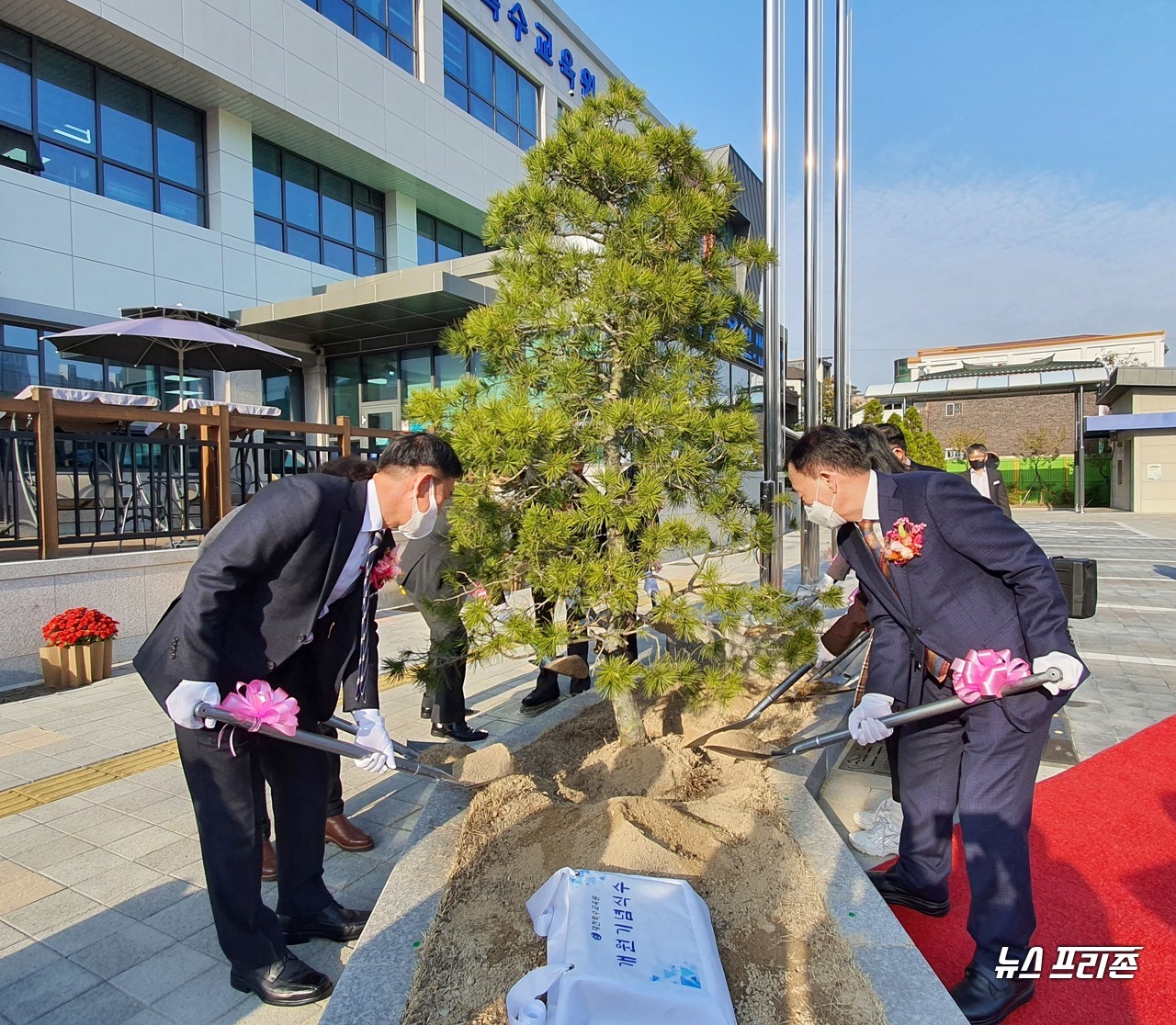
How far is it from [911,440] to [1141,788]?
1655cm

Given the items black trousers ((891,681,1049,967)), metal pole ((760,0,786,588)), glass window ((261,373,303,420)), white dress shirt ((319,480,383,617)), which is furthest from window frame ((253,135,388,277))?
black trousers ((891,681,1049,967))

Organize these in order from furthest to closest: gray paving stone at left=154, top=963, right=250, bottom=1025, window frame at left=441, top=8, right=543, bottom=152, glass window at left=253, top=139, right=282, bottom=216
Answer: window frame at left=441, top=8, right=543, bottom=152 < glass window at left=253, top=139, right=282, bottom=216 < gray paving stone at left=154, top=963, right=250, bottom=1025

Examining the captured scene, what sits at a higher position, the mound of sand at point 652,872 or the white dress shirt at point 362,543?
the white dress shirt at point 362,543

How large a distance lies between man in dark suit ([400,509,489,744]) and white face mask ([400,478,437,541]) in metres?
0.48

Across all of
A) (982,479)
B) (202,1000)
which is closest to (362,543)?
(202,1000)

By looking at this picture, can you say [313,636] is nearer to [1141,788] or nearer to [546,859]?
[546,859]

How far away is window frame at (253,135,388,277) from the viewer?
11.8 meters

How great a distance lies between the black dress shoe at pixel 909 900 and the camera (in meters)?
2.41

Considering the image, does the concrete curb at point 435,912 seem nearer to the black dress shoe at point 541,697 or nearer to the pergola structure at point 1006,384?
the black dress shoe at point 541,697

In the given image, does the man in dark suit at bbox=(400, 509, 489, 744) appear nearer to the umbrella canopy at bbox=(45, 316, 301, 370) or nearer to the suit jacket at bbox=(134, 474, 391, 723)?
the suit jacket at bbox=(134, 474, 391, 723)

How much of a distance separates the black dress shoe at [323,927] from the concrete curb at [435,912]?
30 centimetres

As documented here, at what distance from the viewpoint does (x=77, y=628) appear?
16.4 feet

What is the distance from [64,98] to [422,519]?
10.8 m

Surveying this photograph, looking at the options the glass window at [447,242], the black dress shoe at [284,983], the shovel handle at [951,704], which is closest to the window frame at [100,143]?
the glass window at [447,242]
